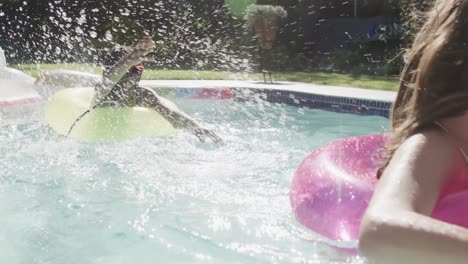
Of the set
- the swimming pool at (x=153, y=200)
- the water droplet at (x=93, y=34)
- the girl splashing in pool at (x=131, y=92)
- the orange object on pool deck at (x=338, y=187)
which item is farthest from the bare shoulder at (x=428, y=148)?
the water droplet at (x=93, y=34)

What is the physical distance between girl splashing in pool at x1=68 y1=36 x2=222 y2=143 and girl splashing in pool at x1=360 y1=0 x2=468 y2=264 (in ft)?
11.7

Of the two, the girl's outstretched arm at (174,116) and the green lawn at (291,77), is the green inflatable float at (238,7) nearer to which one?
the green lawn at (291,77)

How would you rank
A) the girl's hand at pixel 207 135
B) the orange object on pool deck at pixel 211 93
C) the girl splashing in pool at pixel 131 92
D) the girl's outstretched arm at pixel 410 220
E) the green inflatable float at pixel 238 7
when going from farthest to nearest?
1. the green inflatable float at pixel 238 7
2. the orange object on pool deck at pixel 211 93
3. the girl's hand at pixel 207 135
4. the girl splashing in pool at pixel 131 92
5. the girl's outstretched arm at pixel 410 220

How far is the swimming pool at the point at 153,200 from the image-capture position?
2488 mm

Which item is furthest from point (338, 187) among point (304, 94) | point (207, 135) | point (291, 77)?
point (291, 77)

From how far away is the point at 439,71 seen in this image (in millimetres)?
1008

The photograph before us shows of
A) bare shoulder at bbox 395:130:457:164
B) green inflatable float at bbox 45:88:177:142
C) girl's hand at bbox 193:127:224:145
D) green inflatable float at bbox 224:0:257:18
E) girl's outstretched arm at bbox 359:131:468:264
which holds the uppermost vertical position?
bare shoulder at bbox 395:130:457:164

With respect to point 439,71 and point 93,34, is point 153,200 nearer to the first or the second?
point 439,71

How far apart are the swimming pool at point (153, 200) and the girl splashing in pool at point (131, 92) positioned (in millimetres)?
143

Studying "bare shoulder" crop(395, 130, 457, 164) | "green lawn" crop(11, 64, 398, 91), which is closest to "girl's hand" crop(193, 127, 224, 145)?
"bare shoulder" crop(395, 130, 457, 164)

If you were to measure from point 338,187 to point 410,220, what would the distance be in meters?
1.20

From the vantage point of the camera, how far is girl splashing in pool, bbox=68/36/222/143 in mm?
4578

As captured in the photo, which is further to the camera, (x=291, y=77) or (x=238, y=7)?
(x=238, y=7)

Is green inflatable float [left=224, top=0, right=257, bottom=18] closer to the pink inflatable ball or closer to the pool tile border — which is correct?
the pool tile border
